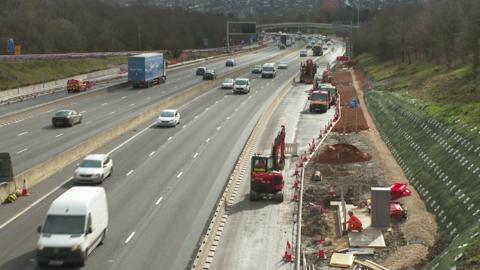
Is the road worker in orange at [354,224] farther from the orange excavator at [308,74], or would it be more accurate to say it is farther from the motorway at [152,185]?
the orange excavator at [308,74]

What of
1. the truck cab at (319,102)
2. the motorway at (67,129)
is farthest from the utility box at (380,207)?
the truck cab at (319,102)

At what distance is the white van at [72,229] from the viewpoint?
2003 centimetres

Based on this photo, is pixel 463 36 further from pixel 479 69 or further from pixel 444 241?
pixel 444 241

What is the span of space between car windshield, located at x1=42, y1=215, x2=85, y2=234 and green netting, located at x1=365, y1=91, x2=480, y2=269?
11.6 metres

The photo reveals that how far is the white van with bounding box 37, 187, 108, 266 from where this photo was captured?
65.7 feet

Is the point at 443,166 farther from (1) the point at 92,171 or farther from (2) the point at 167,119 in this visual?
(2) the point at 167,119

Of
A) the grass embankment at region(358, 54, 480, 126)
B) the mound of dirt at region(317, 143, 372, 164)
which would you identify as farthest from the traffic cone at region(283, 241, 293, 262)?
the mound of dirt at region(317, 143, 372, 164)

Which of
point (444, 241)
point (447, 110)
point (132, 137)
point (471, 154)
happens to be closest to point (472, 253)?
point (444, 241)

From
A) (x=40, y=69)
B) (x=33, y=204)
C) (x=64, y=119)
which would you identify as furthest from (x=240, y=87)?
(x=33, y=204)

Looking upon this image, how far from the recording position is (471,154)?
97.9 feet

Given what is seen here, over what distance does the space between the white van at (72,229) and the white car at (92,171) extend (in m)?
9.38

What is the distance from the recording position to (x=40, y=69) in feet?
291

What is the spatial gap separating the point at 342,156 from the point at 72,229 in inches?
856

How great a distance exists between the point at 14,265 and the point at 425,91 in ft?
140
